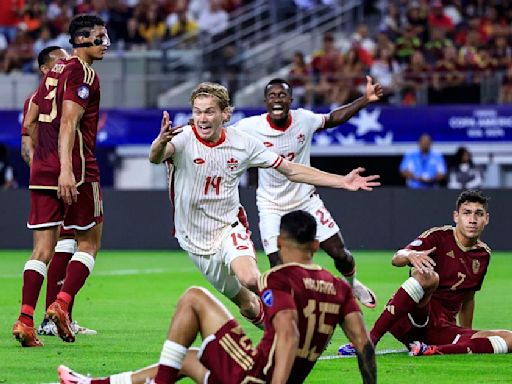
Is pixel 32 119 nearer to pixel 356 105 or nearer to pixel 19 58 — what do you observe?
pixel 356 105

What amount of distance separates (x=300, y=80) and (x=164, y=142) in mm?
16409

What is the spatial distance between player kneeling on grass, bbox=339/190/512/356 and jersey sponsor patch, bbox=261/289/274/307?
3053 millimetres

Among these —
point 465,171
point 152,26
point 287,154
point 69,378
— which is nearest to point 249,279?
point 69,378

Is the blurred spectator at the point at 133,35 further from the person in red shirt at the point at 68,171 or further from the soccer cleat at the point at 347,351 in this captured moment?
the soccer cleat at the point at 347,351

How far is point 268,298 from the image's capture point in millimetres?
6512

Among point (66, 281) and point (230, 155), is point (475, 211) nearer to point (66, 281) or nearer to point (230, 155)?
point (230, 155)

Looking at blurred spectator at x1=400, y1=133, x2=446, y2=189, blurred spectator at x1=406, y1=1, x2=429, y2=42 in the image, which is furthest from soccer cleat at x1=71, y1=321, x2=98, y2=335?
blurred spectator at x1=406, y1=1, x2=429, y2=42

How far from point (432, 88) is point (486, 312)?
11.6 metres

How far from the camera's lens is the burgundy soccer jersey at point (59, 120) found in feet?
34.0

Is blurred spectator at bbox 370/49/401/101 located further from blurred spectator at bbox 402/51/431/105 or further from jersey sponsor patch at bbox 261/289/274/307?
jersey sponsor patch at bbox 261/289/274/307

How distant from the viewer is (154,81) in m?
26.1

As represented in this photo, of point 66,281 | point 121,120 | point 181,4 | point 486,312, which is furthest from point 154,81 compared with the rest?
point 66,281

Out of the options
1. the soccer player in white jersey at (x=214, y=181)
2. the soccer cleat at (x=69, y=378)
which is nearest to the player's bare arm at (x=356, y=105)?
the soccer player in white jersey at (x=214, y=181)

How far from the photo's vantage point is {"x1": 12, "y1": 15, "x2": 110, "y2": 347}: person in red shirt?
400 inches
